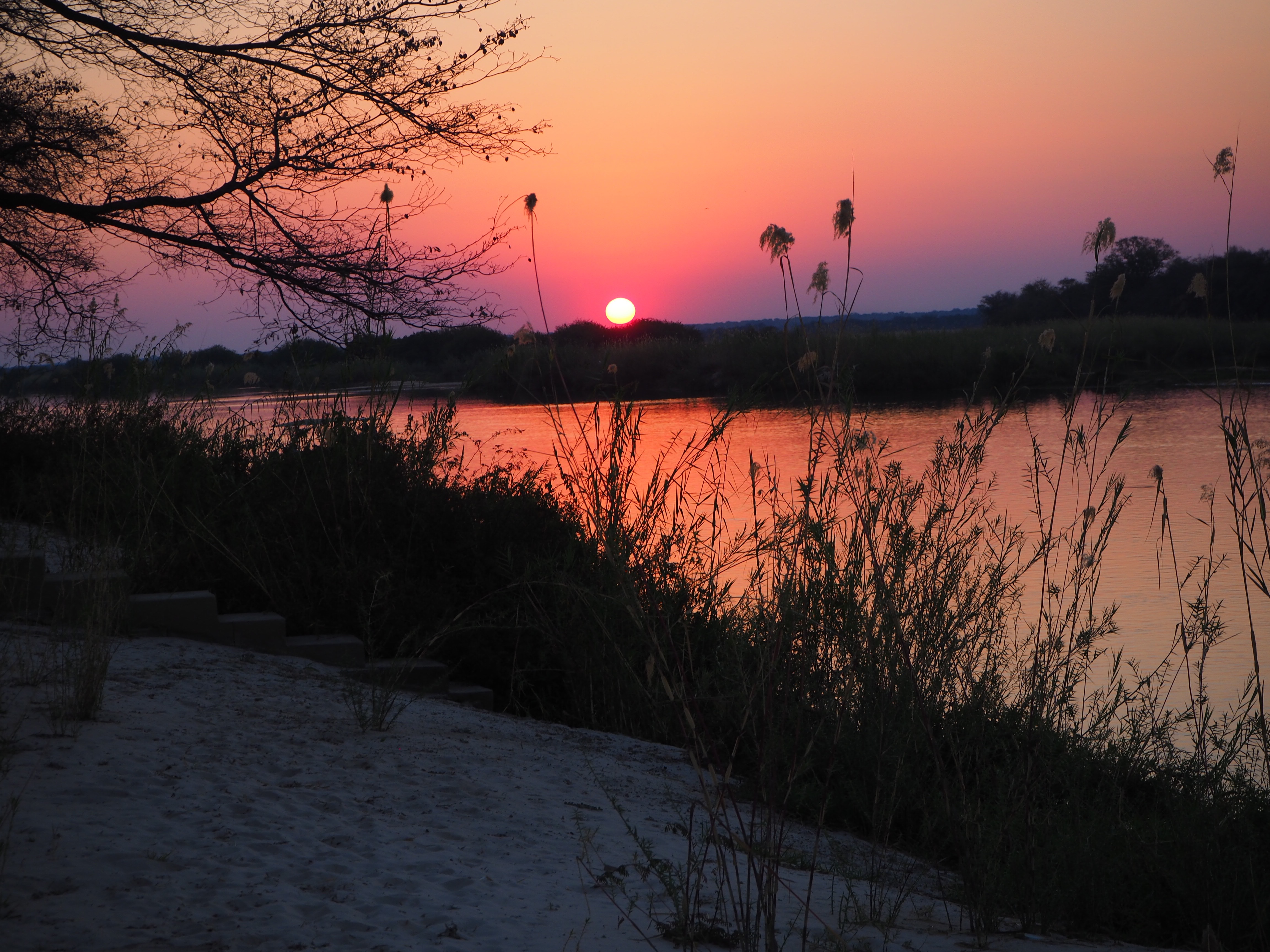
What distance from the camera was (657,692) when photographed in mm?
5496

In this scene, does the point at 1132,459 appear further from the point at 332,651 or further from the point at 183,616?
the point at 183,616

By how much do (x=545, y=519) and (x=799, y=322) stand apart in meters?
3.89

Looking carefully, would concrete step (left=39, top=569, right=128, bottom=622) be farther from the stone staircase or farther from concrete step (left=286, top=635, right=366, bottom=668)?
concrete step (left=286, top=635, right=366, bottom=668)

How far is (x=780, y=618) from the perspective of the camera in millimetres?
2824

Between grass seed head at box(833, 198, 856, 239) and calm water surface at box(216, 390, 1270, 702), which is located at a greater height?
grass seed head at box(833, 198, 856, 239)

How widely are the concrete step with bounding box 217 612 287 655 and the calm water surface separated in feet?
6.39

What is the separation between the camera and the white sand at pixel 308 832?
2.44m

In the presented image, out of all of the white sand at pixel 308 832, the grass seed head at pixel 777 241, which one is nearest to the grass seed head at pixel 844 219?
the grass seed head at pixel 777 241

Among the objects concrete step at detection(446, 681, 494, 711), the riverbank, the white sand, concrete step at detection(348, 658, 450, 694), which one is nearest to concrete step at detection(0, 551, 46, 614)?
the white sand

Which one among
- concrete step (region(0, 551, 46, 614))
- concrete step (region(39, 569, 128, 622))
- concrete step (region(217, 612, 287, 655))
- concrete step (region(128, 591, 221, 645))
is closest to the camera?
concrete step (region(39, 569, 128, 622))

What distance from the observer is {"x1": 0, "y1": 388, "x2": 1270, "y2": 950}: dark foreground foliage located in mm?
3209

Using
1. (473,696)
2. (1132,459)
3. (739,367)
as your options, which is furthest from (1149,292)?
(473,696)

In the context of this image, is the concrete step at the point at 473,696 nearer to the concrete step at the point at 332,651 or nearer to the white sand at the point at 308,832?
the concrete step at the point at 332,651

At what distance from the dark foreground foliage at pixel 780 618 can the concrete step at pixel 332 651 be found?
12cm
